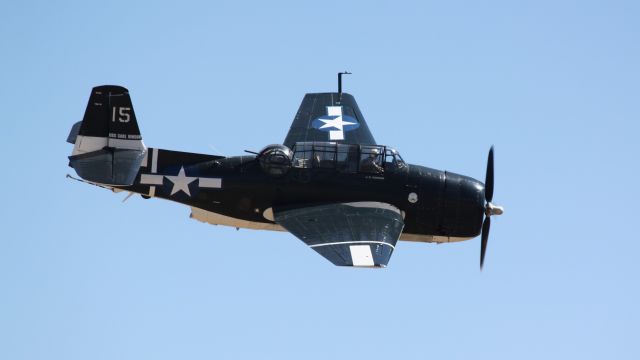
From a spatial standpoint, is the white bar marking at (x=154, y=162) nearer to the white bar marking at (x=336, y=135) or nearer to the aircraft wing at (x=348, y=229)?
the aircraft wing at (x=348, y=229)

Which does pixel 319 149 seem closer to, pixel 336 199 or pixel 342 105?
pixel 336 199

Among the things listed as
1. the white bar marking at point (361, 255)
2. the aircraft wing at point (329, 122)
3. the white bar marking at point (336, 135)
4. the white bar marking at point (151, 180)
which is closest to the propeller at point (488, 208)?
the aircraft wing at point (329, 122)

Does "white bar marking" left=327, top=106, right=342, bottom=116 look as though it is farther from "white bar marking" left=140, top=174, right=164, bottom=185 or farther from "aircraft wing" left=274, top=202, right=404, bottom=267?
"white bar marking" left=140, top=174, right=164, bottom=185

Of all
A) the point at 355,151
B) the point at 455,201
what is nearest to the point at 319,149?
the point at 355,151

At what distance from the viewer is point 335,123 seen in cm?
4394

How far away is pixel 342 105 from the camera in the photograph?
148 feet

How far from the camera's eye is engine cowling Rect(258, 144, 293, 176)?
131 ft

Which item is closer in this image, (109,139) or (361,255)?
(361,255)

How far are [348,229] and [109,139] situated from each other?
595cm

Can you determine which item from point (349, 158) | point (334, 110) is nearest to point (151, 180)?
point (349, 158)

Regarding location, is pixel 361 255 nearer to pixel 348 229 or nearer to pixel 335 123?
pixel 348 229

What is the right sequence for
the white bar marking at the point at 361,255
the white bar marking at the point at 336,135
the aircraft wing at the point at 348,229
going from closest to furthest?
the white bar marking at the point at 361,255, the aircraft wing at the point at 348,229, the white bar marking at the point at 336,135

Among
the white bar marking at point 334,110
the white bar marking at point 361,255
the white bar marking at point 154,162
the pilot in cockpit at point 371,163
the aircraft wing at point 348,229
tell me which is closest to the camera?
the white bar marking at point 361,255

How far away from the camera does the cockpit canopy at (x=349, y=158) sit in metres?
40.0
